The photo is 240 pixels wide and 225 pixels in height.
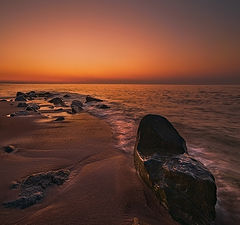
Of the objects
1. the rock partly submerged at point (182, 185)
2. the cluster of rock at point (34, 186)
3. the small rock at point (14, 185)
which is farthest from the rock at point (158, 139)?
the small rock at point (14, 185)

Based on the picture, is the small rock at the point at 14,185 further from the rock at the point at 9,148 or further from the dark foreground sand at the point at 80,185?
the rock at the point at 9,148

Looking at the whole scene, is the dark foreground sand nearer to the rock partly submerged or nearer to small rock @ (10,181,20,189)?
small rock @ (10,181,20,189)

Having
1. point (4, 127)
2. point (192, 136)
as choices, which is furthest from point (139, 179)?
point (4, 127)

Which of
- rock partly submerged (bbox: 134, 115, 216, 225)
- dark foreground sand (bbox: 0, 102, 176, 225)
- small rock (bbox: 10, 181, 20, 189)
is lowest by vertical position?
dark foreground sand (bbox: 0, 102, 176, 225)

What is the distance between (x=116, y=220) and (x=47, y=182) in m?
1.61

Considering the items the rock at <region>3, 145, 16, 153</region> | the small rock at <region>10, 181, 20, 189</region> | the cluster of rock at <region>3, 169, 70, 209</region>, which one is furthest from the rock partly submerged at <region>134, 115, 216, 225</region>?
the rock at <region>3, 145, 16, 153</region>

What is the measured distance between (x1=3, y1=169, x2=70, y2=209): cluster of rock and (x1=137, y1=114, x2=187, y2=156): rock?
6.35 ft

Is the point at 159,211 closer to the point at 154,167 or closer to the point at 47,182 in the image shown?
the point at 154,167

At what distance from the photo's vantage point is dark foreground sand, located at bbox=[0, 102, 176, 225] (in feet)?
7.85

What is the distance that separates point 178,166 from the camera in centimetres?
278

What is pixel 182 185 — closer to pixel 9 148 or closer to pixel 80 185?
pixel 80 185

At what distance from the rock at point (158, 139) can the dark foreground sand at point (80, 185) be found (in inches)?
28.2

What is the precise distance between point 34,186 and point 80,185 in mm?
853

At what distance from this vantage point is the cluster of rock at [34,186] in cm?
262
